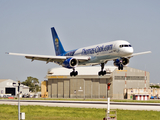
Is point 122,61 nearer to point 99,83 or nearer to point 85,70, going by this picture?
point 99,83

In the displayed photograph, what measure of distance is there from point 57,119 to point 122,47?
75.4ft

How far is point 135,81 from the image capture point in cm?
14962

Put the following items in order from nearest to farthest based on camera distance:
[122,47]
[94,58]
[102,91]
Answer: [122,47], [94,58], [102,91]

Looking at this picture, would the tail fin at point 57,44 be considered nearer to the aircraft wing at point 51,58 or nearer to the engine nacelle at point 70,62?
the aircraft wing at point 51,58

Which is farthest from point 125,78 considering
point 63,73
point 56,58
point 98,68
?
point 56,58

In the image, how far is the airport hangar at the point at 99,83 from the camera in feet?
483

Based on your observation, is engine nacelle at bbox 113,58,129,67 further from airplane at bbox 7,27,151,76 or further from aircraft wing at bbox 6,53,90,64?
aircraft wing at bbox 6,53,90,64

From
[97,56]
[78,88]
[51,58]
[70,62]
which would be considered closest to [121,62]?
[97,56]

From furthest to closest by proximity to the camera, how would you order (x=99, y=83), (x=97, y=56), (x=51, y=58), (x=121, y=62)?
1. (x=99, y=83)
2. (x=51, y=58)
3. (x=121, y=62)
4. (x=97, y=56)

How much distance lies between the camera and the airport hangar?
14712cm

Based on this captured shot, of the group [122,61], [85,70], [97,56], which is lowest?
[122,61]

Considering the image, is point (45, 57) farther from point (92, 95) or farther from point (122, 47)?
point (92, 95)

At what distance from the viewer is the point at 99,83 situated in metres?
149

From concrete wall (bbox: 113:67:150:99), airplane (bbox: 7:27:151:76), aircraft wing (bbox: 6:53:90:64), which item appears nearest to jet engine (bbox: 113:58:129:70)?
airplane (bbox: 7:27:151:76)
